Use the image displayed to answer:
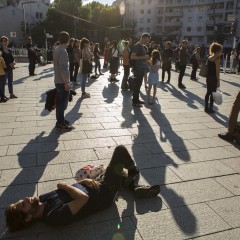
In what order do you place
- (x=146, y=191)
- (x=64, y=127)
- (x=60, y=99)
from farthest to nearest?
(x=64, y=127) → (x=60, y=99) → (x=146, y=191)

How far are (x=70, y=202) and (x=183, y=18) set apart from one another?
237 feet

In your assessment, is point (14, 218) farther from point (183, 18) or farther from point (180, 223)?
point (183, 18)

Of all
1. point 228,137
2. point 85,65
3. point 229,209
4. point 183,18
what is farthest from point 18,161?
point 183,18

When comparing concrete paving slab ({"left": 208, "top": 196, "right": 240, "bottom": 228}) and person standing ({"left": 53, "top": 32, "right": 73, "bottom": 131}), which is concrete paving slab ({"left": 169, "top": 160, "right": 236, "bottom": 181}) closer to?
concrete paving slab ({"left": 208, "top": 196, "right": 240, "bottom": 228})

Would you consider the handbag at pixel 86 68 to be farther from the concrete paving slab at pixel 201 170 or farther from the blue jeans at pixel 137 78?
the concrete paving slab at pixel 201 170

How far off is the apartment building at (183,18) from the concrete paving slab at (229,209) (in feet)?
191

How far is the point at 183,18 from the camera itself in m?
69.0

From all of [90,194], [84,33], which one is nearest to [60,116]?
[90,194]

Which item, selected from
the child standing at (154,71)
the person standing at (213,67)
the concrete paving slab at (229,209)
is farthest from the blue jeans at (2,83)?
the concrete paving slab at (229,209)

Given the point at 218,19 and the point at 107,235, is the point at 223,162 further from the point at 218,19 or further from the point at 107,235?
the point at 218,19

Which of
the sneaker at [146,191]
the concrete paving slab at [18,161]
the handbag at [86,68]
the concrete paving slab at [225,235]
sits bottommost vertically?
the concrete paving slab at [225,235]

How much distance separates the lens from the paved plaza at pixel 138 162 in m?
3.09

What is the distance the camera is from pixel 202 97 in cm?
1023

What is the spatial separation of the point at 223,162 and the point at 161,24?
238 feet
